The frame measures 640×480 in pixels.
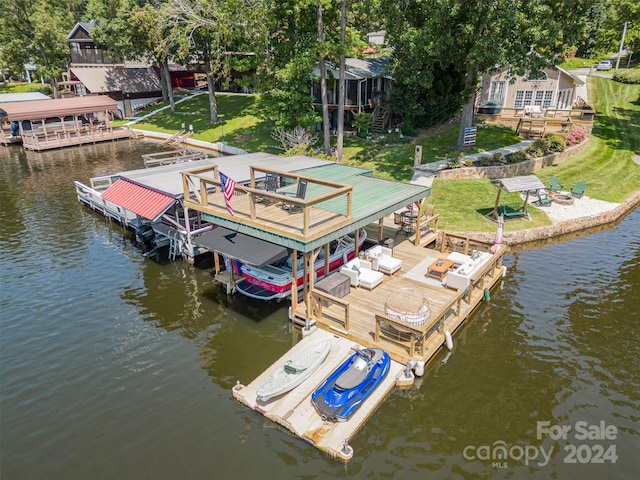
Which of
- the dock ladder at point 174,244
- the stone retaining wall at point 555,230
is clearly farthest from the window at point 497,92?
the dock ladder at point 174,244

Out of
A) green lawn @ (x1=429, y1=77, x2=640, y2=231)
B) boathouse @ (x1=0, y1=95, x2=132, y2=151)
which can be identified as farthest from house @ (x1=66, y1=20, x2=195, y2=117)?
green lawn @ (x1=429, y1=77, x2=640, y2=231)

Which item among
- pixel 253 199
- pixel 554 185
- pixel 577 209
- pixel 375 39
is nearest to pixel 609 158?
pixel 554 185

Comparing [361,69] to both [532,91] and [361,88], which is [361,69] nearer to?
[361,88]

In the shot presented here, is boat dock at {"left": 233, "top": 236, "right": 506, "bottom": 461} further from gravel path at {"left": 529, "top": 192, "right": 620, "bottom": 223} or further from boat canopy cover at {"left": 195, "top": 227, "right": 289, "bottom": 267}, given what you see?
gravel path at {"left": 529, "top": 192, "right": 620, "bottom": 223}

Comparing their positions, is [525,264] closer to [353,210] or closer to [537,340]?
[537,340]

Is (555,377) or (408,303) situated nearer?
(555,377)

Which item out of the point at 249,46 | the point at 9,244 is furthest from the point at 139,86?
the point at 9,244
